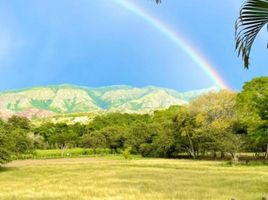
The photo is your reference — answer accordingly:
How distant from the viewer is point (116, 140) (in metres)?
119

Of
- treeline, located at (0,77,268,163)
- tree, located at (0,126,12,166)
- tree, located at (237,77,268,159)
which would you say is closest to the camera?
tree, located at (237,77,268,159)

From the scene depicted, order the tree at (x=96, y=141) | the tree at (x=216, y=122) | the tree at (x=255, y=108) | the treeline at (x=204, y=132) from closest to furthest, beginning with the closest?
the tree at (x=255, y=108), the treeline at (x=204, y=132), the tree at (x=216, y=122), the tree at (x=96, y=141)

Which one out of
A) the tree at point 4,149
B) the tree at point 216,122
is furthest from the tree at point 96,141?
the tree at point 4,149

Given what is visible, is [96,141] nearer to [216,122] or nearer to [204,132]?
[204,132]

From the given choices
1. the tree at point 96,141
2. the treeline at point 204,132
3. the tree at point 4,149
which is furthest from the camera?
the tree at point 96,141

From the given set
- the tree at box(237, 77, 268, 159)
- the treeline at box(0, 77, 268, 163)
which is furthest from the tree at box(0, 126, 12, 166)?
the tree at box(237, 77, 268, 159)

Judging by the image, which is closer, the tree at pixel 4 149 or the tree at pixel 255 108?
the tree at pixel 255 108

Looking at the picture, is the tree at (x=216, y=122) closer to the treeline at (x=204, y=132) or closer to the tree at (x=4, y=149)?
the treeline at (x=204, y=132)

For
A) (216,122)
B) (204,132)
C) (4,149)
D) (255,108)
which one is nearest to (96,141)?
(204,132)

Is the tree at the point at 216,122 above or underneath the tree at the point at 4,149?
above

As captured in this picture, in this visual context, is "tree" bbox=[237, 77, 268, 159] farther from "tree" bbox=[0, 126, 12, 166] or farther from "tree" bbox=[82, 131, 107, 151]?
"tree" bbox=[82, 131, 107, 151]

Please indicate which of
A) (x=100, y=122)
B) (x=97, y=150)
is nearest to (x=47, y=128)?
(x=100, y=122)

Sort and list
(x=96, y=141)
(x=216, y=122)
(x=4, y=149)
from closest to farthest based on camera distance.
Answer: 1. (x=4, y=149)
2. (x=216, y=122)
3. (x=96, y=141)

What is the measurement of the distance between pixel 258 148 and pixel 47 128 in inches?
3925
